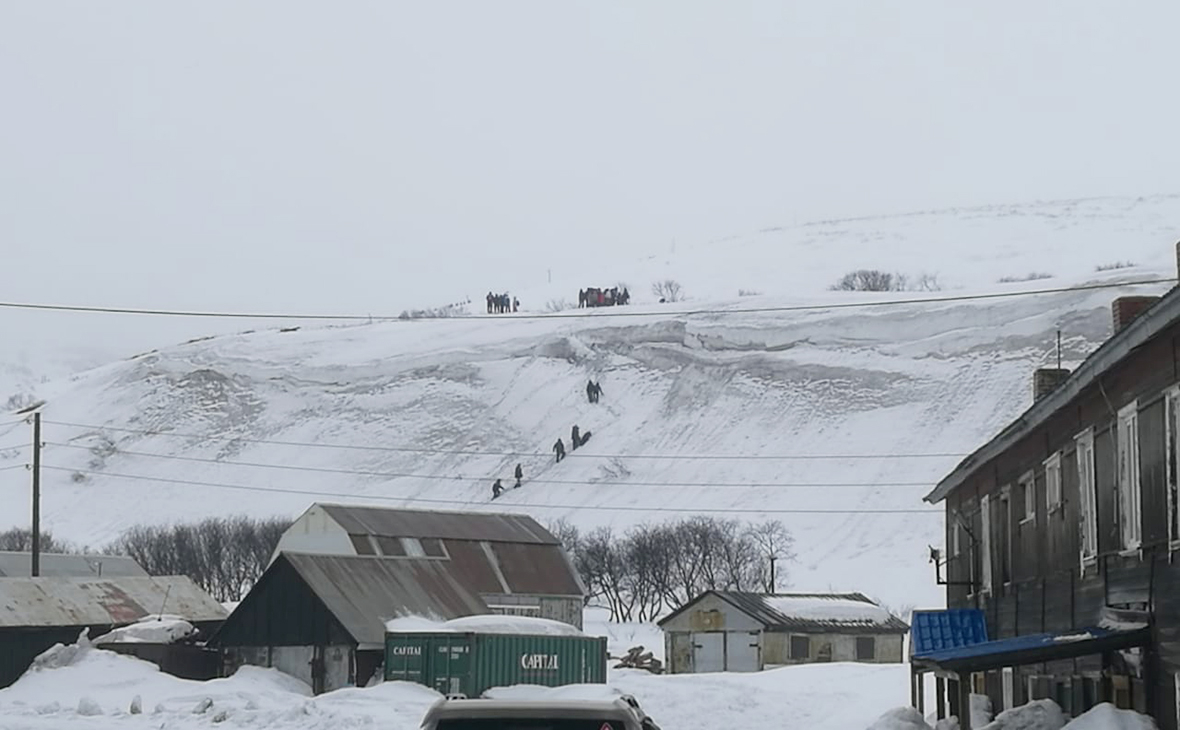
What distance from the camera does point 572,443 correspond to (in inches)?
5300

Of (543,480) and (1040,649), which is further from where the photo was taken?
(543,480)

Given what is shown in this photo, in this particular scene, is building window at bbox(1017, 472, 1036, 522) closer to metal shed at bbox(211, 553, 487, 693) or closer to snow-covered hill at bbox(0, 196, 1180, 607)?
metal shed at bbox(211, 553, 487, 693)

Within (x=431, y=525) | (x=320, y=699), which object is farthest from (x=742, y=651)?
(x=320, y=699)

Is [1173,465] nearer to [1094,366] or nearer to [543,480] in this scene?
[1094,366]

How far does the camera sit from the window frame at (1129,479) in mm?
17641

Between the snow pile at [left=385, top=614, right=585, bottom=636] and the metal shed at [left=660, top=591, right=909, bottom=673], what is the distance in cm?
1628

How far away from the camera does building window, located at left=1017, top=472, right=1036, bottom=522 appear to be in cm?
2450

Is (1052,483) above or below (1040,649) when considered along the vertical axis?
above

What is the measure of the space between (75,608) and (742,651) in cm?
2284

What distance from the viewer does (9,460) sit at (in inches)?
6560

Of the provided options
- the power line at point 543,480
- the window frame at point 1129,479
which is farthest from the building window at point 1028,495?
the power line at point 543,480

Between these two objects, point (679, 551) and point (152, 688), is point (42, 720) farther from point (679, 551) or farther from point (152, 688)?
point (679, 551)

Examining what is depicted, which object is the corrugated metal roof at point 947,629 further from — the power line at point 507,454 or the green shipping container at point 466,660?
the power line at point 507,454

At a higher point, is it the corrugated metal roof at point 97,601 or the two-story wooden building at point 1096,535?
the two-story wooden building at point 1096,535
